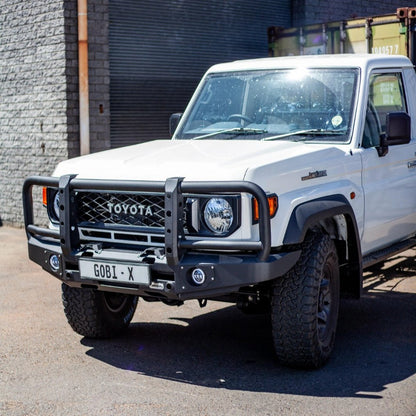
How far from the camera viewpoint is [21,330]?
6570mm

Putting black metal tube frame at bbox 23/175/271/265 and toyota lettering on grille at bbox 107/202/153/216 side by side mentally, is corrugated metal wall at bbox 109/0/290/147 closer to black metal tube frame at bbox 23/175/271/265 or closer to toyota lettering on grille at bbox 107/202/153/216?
toyota lettering on grille at bbox 107/202/153/216

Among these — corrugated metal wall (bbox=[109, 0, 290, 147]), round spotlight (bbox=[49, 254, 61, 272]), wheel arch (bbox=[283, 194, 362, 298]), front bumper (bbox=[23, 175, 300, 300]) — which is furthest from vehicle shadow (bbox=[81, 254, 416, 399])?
corrugated metal wall (bbox=[109, 0, 290, 147])

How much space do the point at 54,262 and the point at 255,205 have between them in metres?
1.44

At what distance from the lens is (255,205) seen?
4918 millimetres

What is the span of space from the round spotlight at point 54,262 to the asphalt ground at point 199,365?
2.15ft

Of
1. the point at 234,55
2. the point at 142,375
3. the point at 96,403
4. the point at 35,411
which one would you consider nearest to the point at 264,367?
the point at 142,375

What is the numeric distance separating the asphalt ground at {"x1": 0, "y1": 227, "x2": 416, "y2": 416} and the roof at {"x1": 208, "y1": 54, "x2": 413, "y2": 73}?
201 centimetres

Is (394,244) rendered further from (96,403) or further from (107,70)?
(107,70)

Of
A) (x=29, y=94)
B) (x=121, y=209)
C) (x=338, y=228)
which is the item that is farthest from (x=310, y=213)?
(x=29, y=94)

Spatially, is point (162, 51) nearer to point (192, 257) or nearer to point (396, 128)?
point (396, 128)

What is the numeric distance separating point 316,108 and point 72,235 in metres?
2.07

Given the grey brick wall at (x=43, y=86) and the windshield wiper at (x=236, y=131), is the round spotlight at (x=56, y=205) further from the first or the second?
the grey brick wall at (x=43, y=86)

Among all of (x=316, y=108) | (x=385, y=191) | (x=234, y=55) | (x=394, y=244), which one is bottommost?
(x=394, y=244)

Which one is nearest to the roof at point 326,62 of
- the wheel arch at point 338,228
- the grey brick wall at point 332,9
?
the wheel arch at point 338,228
